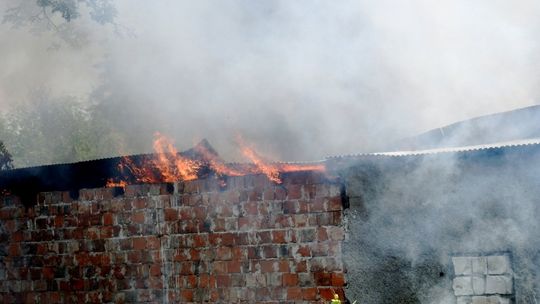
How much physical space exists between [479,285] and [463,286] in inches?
5.5

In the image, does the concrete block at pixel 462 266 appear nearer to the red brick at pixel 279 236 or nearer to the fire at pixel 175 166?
the red brick at pixel 279 236

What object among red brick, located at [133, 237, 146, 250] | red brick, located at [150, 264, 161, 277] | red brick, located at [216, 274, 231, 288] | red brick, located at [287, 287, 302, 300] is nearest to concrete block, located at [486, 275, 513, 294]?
red brick, located at [287, 287, 302, 300]

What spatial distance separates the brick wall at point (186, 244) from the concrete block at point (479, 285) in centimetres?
117

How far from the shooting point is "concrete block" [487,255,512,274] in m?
4.64

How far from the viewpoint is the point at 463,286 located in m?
4.68

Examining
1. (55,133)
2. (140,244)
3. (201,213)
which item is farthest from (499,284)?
(55,133)

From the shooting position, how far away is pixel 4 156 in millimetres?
6414

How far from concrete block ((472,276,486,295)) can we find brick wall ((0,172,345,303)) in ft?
3.84

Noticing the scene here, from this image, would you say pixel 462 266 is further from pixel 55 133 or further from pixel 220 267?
pixel 55 133

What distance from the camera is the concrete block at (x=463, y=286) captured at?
4676 millimetres

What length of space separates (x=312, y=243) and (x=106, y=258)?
2052 millimetres

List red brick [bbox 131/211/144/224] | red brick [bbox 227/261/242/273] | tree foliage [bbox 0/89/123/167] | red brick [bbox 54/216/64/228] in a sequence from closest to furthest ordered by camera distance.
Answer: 1. red brick [bbox 227/261/242/273]
2. red brick [bbox 131/211/144/224]
3. red brick [bbox 54/216/64/228]
4. tree foliage [bbox 0/89/123/167]

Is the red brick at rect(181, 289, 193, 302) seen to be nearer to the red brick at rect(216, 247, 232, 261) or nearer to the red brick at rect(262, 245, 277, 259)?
the red brick at rect(216, 247, 232, 261)

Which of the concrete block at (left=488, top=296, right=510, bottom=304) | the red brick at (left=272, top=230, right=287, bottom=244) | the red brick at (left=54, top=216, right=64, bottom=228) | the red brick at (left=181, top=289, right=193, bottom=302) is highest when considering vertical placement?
the red brick at (left=54, top=216, right=64, bottom=228)
